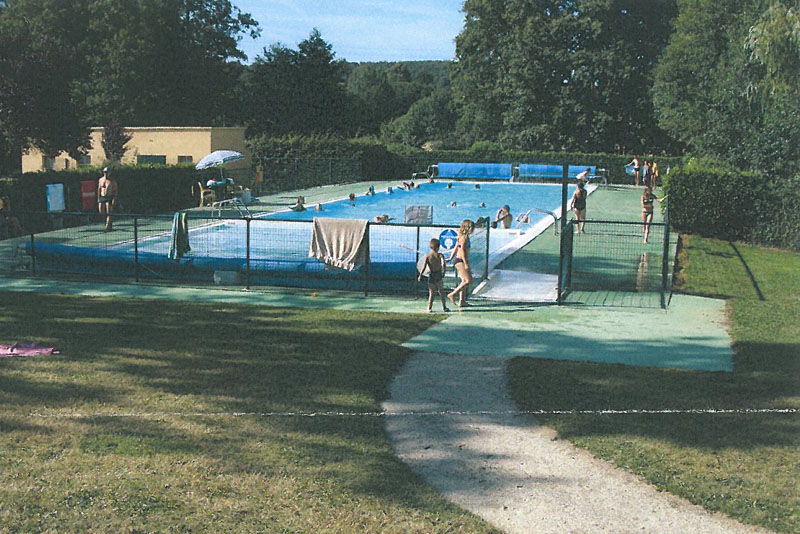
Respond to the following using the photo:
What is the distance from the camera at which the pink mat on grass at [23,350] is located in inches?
428

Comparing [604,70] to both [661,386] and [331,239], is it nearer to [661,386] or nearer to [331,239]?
[331,239]

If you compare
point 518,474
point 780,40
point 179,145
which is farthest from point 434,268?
point 179,145

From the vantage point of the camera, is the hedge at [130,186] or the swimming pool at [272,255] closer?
the swimming pool at [272,255]

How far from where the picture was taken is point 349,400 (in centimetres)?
917

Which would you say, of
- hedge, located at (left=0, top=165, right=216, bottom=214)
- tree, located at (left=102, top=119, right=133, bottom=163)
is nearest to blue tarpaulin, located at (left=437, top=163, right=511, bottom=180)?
tree, located at (left=102, top=119, right=133, bottom=163)

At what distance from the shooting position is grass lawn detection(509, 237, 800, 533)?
6.88 m

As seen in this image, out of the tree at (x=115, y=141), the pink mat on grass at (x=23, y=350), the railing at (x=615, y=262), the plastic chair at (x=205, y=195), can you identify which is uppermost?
the tree at (x=115, y=141)

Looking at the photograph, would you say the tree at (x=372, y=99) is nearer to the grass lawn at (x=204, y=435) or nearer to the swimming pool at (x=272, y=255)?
the swimming pool at (x=272, y=255)

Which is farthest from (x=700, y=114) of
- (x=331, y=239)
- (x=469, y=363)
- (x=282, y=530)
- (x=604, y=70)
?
(x=604, y=70)

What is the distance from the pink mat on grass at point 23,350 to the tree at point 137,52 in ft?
169

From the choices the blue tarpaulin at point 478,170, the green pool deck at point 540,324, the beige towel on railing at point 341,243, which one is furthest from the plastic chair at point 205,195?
the blue tarpaulin at point 478,170

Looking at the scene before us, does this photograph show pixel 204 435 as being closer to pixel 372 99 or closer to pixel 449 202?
pixel 449 202

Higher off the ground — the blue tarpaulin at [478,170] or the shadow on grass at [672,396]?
the blue tarpaulin at [478,170]

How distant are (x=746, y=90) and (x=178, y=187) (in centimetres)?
2123
